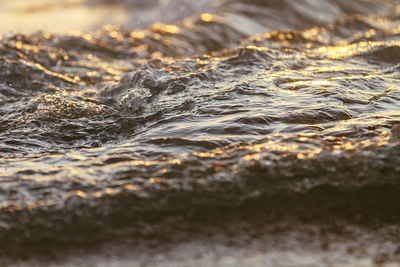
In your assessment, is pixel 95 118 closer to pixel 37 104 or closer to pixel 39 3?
pixel 37 104

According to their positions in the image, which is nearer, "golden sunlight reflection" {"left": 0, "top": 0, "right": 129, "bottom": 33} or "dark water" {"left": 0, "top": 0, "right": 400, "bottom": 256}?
"dark water" {"left": 0, "top": 0, "right": 400, "bottom": 256}

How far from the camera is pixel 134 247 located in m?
1.77

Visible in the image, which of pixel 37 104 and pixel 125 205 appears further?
pixel 37 104

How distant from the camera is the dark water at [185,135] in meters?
1.98

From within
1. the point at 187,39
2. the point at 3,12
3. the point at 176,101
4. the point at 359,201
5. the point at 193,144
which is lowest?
the point at 359,201

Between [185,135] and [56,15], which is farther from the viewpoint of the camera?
[56,15]

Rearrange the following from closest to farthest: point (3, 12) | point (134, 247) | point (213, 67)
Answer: point (134, 247)
point (213, 67)
point (3, 12)

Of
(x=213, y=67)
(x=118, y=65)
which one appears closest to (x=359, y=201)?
(x=213, y=67)

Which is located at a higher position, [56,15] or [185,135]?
[56,15]

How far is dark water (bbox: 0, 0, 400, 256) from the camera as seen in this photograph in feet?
6.48

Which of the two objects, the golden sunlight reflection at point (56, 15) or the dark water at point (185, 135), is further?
the golden sunlight reflection at point (56, 15)

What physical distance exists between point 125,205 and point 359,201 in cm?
84

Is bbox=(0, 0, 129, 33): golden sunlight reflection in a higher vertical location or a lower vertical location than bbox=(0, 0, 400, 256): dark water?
higher

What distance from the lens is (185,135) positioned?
101 inches
